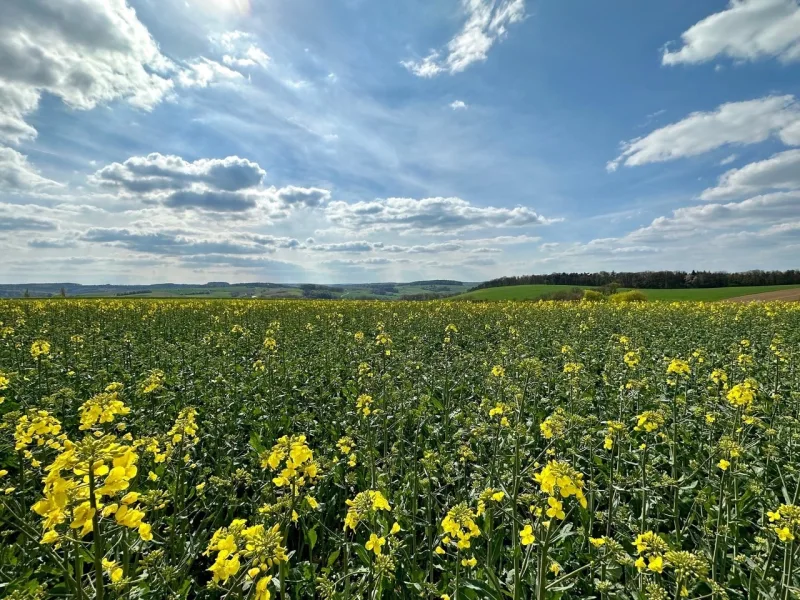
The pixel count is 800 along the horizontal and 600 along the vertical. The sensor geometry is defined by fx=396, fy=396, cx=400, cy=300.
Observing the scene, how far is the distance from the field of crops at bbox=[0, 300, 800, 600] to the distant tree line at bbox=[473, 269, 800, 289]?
77012 millimetres

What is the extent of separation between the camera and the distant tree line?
239 feet

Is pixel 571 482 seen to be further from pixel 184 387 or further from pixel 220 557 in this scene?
pixel 184 387

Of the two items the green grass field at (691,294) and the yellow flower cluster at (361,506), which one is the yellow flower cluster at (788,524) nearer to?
the yellow flower cluster at (361,506)

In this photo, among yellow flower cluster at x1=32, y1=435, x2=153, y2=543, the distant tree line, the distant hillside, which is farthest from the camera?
the distant hillside

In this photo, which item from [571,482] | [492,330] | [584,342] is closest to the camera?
[571,482]

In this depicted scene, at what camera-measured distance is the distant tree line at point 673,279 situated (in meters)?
72.9

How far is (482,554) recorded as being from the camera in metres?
3.71

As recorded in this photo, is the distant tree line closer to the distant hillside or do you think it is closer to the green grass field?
the green grass field

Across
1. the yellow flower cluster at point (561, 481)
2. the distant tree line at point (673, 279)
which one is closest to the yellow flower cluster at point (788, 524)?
the yellow flower cluster at point (561, 481)

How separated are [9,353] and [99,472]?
1098cm

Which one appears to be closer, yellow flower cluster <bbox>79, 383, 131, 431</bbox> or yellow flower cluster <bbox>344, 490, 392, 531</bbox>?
yellow flower cluster <bbox>344, 490, 392, 531</bbox>

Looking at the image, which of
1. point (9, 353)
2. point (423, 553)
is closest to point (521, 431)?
point (423, 553)

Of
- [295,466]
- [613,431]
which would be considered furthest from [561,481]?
[613,431]

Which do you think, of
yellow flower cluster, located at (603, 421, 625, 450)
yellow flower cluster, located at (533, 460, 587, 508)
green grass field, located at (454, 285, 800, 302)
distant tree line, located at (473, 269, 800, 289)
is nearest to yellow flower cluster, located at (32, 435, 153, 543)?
yellow flower cluster, located at (533, 460, 587, 508)
